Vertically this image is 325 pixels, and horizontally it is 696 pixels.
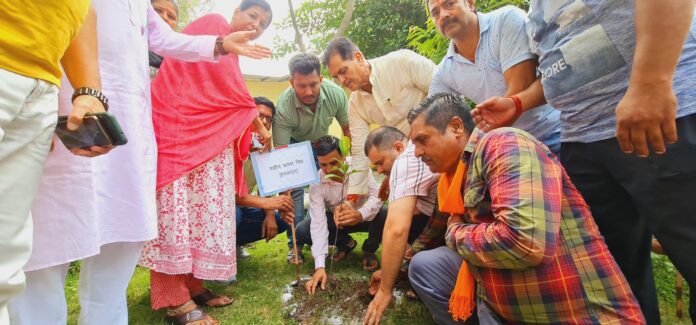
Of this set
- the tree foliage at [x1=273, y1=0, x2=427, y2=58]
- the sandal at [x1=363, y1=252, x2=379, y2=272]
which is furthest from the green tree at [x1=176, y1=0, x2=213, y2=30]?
the sandal at [x1=363, y1=252, x2=379, y2=272]

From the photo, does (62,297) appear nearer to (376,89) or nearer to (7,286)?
(7,286)

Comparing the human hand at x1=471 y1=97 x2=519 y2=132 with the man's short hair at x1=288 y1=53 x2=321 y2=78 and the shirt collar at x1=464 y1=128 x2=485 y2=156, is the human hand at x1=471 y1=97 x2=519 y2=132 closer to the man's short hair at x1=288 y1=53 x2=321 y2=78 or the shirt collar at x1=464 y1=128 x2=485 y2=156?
the shirt collar at x1=464 y1=128 x2=485 y2=156

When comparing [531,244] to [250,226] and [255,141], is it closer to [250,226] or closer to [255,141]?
[255,141]

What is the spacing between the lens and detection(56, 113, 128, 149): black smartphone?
1.22m

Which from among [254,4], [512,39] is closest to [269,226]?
[254,4]

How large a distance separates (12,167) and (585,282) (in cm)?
176

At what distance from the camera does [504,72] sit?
7.00 ft

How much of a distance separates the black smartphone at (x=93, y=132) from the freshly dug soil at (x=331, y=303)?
1518mm

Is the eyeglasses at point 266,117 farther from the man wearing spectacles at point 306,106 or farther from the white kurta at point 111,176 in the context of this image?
the white kurta at point 111,176

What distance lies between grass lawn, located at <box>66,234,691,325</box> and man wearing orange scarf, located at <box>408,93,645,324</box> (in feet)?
2.71

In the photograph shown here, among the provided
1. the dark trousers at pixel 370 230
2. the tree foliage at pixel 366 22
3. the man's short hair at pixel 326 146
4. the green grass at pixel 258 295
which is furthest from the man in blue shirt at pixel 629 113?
the tree foliage at pixel 366 22

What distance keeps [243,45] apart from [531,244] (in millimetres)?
1782

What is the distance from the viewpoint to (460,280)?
175 cm

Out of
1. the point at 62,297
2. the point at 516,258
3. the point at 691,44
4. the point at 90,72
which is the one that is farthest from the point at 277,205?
the point at 691,44
